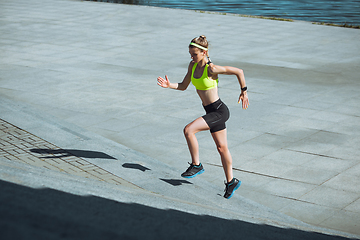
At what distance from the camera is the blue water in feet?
92.1

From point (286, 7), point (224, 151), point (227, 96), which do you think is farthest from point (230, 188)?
point (286, 7)

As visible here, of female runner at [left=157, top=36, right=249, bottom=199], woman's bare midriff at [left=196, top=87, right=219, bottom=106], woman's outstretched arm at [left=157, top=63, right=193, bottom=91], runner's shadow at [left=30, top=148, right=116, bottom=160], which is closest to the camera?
female runner at [left=157, top=36, right=249, bottom=199]

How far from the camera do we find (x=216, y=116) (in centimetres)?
577

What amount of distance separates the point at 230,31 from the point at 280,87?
7880 mm

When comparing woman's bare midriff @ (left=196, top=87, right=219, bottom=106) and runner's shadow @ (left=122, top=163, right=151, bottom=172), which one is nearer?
woman's bare midriff @ (left=196, top=87, right=219, bottom=106)

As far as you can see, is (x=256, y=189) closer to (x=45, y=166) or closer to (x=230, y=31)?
(x=45, y=166)

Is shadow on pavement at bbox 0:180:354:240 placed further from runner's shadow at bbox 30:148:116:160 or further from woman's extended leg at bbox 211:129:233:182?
runner's shadow at bbox 30:148:116:160

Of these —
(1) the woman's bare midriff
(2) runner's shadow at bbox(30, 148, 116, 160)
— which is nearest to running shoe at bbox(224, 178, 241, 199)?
(1) the woman's bare midriff

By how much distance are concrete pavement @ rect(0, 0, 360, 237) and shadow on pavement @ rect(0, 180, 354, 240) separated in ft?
4.22

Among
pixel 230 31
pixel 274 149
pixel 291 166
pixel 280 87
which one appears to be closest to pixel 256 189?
pixel 291 166

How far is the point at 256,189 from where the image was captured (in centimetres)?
618

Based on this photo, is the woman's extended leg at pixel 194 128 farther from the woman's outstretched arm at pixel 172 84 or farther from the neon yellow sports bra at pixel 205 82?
the woman's outstretched arm at pixel 172 84

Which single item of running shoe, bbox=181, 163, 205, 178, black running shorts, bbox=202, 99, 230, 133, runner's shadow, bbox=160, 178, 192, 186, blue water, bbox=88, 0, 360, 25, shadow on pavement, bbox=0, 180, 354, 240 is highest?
blue water, bbox=88, 0, 360, 25

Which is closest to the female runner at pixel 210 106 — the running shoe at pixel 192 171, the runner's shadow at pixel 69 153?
the running shoe at pixel 192 171
